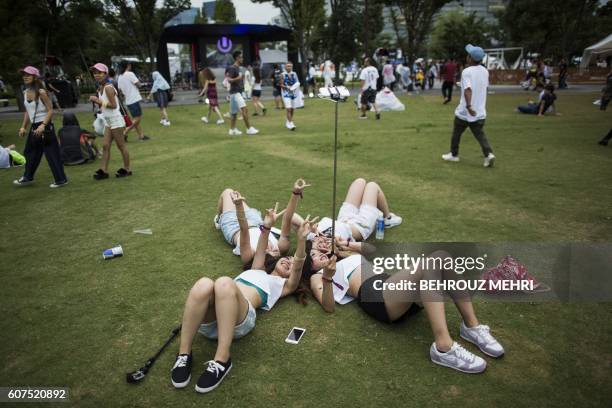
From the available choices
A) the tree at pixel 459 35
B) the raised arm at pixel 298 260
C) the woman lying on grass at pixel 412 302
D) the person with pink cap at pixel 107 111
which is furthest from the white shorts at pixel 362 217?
the tree at pixel 459 35

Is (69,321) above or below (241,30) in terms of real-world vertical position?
below

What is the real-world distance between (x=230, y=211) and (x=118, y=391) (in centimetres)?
251

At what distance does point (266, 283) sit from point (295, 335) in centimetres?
57

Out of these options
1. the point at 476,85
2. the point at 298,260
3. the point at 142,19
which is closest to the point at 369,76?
the point at 476,85

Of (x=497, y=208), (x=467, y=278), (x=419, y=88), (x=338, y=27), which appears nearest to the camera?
(x=467, y=278)

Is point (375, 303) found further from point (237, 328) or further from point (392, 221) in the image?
point (392, 221)

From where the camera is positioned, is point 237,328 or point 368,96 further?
point 368,96

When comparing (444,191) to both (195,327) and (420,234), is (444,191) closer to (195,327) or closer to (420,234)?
(420,234)

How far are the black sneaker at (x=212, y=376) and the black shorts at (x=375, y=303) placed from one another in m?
1.30

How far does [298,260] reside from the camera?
3.46 metres

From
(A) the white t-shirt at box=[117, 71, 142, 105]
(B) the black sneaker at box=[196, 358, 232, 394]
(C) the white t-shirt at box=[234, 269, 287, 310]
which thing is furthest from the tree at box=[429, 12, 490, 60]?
(B) the black sneaker at box=[196, 358, 232, 394]

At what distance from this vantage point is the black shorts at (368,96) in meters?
14.6

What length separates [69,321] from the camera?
11.5ft

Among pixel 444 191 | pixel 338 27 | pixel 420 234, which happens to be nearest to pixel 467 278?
pixel 420 234
